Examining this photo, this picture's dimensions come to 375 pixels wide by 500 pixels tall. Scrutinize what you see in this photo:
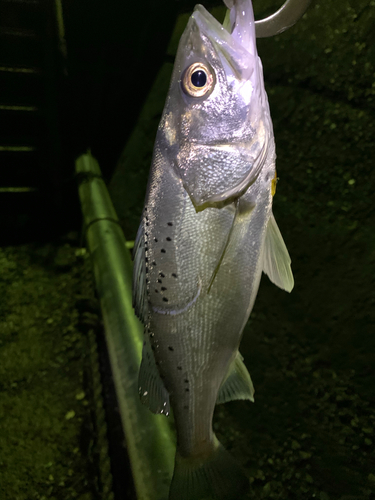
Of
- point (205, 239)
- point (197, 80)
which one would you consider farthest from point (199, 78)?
point (205, 239)

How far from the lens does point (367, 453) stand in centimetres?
108

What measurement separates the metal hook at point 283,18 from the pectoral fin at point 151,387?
2.65 ft

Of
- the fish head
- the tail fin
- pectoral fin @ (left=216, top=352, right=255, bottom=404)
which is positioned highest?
Result: the fish head

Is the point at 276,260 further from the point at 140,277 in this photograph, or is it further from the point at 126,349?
the point at 126,349

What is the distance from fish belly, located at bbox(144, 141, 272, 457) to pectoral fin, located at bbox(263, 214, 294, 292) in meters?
0.04

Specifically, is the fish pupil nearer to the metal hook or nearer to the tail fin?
the metal hook

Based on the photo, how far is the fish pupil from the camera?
0.68 meters

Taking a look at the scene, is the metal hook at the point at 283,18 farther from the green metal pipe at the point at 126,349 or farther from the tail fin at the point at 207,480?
the green metal pipe at the point at 126,349

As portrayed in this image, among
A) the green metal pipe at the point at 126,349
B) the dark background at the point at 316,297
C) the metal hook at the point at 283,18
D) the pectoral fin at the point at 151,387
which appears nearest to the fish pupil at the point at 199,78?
the metal hook at the point at 283,18

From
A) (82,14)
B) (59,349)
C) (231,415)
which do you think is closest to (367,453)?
(231,415)

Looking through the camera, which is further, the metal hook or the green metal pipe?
the green metal pipe

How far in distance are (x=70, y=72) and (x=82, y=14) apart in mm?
511

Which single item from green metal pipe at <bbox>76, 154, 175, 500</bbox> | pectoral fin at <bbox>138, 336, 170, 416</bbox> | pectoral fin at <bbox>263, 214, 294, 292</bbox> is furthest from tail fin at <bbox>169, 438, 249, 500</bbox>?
pectoral fin at <bbox>263, 214, 294, 292</bbox>

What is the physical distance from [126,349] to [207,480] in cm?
73
